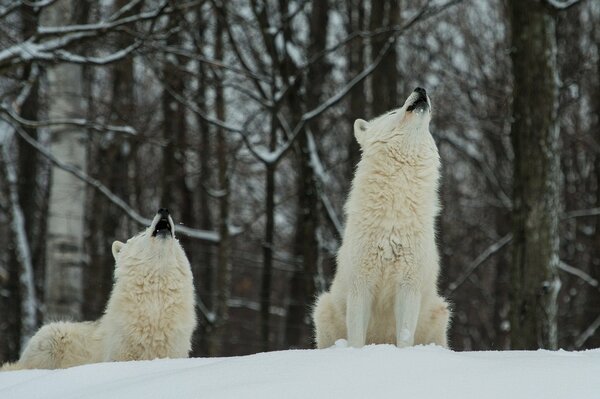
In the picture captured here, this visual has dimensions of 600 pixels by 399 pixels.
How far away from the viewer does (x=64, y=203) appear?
43.1 feet

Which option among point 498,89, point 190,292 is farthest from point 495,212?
point 190,292

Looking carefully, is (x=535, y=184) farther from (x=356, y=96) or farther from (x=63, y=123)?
(x=356, y=96)

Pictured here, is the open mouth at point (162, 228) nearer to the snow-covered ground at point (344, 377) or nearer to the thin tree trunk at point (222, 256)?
the snow-covered ground at point (344, 377)

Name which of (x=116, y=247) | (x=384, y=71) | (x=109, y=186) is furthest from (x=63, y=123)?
(x=109, y=186)

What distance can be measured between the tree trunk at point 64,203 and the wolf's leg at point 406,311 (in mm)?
6957

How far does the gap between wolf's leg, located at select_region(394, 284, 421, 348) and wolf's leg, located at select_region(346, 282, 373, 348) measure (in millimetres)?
227

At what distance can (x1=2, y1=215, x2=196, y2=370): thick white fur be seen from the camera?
788 cm

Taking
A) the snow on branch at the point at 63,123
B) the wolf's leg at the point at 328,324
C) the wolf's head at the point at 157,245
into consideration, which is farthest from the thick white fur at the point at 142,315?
the snow on branch at the point at 63,123

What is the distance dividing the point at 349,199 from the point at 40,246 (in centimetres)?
1957

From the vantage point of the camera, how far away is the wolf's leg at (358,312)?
257 inches

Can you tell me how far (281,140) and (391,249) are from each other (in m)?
10.5

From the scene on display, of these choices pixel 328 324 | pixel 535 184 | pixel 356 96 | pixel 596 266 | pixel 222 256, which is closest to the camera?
pixel 328 324

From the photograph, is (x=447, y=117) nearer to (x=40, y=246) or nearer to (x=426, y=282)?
(x=40, y=246)

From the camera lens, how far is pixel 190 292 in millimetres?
8281
